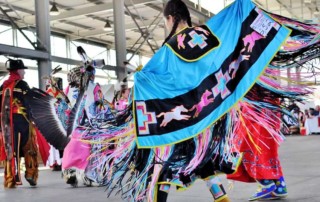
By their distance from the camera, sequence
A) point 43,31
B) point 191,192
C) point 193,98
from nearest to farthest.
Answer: point 193,98 → point 191,192 → point 43,31

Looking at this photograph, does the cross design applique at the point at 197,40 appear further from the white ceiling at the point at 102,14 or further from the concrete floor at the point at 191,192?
the white ceiling at the point at 102,14

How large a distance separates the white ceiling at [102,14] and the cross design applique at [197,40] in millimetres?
10640

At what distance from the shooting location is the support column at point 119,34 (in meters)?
13.1

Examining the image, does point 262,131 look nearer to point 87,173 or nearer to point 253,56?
point 253,56

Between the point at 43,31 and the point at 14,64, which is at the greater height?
the point at 43,31

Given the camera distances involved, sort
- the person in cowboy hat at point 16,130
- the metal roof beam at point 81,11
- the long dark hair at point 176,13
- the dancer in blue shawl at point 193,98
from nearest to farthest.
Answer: the dancer in blue shawl at point 193,98, the long dark hair at point 176,13, the person in cowboy hat at point 16,130, the metal roof beam at point 81,11

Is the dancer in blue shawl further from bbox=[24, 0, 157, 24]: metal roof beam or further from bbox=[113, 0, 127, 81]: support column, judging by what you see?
bbox=[24, 0, 157, 24]: metal roof beam

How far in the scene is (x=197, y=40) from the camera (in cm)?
275

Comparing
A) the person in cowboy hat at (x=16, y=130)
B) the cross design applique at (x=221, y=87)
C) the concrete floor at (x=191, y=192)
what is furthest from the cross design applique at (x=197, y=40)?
the person in cowboy hat at (x=16, y=130)

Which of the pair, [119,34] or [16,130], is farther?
[119,34]

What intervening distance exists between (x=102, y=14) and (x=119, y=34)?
4733 mm

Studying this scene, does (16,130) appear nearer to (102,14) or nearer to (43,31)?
(43,31)

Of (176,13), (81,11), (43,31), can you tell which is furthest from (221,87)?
(81,11)

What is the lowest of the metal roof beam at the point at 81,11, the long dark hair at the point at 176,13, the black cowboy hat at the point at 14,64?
the long dark hair at the point at 176,13
